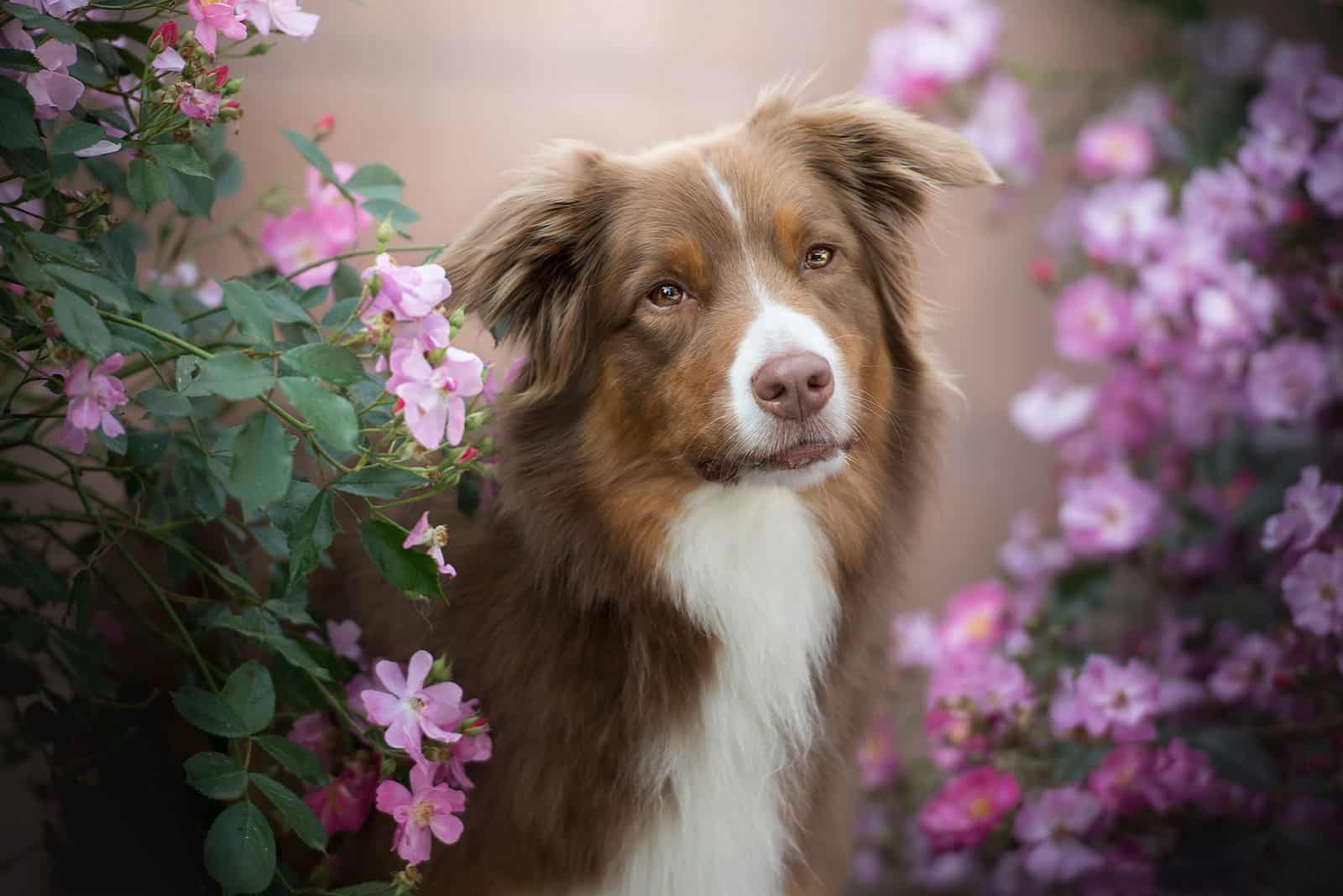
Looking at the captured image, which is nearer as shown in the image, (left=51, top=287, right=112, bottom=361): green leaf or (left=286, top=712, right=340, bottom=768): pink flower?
(left=51, top=287, right=112, bottom=361): green leaf

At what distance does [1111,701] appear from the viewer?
2473 millimetres

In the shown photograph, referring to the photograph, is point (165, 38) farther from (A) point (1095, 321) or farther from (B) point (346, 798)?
(A) point (1095, 321)

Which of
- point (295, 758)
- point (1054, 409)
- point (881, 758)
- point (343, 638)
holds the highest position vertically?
point (1054, 409)

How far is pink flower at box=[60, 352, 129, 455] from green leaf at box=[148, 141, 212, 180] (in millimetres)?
250

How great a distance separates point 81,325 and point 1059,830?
2.15m

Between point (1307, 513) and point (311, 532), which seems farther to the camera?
point (1307, 513)

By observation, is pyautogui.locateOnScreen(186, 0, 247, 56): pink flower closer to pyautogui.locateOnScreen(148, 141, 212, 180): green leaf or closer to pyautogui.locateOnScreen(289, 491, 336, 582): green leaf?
pyautogui.locateOnScreen(148, 141, 212, 180): green leaf

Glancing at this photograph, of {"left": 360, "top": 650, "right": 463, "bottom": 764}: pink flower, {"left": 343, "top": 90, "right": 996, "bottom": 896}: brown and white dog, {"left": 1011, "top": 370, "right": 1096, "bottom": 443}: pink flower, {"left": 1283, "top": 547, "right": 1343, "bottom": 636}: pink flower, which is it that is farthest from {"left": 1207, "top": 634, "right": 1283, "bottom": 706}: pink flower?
{"left": 360, "top": 650, "right": 463, "bottom": 764}: pink flower

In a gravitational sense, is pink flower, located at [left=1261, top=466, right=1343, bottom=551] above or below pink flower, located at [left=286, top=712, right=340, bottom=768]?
above

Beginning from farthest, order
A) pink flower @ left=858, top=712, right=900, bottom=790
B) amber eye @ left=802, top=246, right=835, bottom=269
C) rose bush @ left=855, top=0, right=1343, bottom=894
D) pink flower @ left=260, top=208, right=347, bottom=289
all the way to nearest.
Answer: pink flower @ left=858, top=712, right=900, bottom=790, rose bush @ left=855, top=0, right=1343, bottom=894, pink flower @ left=260, top=208, right=347, bottom=289, amber eye @ left=802, top=246, right=835, bottom=269

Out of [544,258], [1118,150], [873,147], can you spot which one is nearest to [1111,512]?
[1118,150]

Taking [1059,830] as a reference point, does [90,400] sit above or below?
above

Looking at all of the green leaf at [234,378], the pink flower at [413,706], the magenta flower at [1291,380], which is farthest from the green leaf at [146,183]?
the magenta flower at [1291,380]

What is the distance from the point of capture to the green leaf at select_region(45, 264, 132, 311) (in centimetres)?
133
